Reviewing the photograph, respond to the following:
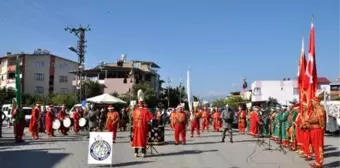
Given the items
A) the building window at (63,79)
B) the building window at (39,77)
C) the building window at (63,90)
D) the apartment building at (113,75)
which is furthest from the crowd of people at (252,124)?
the building window at (63,79)

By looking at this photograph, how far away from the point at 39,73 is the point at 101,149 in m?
71.0

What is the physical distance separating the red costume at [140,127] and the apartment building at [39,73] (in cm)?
6536

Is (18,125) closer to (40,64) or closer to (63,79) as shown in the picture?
(40,64)

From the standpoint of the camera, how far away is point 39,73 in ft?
258

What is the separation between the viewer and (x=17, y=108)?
18.9 m

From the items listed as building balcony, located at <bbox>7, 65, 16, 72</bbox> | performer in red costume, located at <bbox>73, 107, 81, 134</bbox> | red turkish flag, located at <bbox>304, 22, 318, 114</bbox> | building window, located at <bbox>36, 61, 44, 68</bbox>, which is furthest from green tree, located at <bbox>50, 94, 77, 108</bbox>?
red turkish flag, located at <bbox>304, 22, 318, 114</bbox>

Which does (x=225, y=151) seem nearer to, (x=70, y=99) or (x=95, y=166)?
(x=95, y=166)

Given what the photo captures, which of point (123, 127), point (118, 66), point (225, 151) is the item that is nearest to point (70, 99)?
point (118, 66)

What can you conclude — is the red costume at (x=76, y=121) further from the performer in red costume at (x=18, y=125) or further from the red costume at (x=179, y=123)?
the red costume at (x=179, y=123)

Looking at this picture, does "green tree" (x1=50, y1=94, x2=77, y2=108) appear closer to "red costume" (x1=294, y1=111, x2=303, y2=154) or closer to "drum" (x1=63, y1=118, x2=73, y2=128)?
"drum" (x1=63, y1=118, x2=73, y2=128)

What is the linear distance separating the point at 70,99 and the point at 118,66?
649 inches

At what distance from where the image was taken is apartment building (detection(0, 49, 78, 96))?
253 ft

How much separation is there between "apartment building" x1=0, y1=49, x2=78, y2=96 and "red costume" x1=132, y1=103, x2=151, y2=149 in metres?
65.4

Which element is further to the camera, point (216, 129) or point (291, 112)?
point (216, 129)
